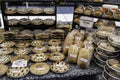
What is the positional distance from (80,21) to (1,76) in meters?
1.66

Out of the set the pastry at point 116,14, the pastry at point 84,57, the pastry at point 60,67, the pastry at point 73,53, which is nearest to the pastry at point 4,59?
the pastry at point 60,67

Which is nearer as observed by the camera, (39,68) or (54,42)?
(39,68)

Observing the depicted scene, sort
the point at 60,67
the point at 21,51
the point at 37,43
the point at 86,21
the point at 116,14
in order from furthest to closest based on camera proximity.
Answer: the point at 86,21 < the point at 37,43 < the point at 116,14 < the point at 21,51 < the point at 60,67

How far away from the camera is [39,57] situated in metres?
2.19

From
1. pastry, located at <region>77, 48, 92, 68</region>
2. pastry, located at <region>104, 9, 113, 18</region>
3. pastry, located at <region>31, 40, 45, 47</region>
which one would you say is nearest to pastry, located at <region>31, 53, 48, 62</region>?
pastry, located at <region>31, 40, 45, 47</region>

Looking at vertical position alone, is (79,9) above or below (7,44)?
above

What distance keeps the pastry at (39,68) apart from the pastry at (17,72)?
3.1 inches

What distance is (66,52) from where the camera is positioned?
7.45 ft

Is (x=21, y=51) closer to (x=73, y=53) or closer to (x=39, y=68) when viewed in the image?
(x=39, y=68)

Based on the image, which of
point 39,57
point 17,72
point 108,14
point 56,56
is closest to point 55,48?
point 56,56

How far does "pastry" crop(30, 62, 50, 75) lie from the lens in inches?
75.0

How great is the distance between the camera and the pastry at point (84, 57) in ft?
6.35

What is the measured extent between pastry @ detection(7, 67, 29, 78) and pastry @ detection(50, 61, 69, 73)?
353 mm

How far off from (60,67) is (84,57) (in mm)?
353
